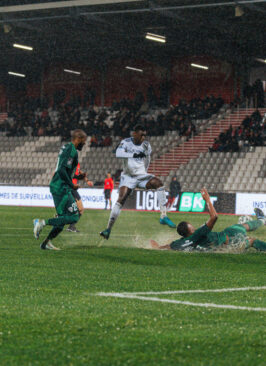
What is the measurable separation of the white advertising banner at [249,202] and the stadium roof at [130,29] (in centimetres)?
853

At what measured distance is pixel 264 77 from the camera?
47750 mm

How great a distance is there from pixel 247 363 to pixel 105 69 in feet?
168

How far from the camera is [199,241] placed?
1227 cm

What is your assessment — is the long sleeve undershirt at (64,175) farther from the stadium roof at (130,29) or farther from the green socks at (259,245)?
the stadium roof at (130,29)

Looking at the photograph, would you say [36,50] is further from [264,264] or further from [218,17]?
[264,264]

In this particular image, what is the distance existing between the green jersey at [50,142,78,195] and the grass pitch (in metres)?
1.14

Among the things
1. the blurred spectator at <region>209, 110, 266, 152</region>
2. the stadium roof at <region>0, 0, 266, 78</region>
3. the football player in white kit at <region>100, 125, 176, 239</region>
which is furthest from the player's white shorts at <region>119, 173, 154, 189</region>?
the blurred spectator at <region>209, 110, 266, 152</region>

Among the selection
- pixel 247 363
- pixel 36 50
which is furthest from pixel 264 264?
pixel 36 50

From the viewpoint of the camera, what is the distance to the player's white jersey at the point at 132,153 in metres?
14.7

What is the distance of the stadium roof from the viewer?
3691cm

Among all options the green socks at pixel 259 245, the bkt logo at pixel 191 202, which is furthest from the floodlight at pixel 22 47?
the green socks at pixel 259 245

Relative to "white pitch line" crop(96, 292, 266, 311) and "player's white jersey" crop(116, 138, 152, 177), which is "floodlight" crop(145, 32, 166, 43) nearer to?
"player's white jersey" crop(116, 138, 152, 177)

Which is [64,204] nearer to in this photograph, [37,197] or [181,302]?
[181,302]

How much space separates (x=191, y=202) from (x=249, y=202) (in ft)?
11.3
